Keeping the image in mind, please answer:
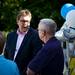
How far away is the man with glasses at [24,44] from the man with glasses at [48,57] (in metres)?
0.95

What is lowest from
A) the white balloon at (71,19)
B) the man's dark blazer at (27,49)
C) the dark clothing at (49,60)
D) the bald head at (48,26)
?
the man's dark blazer at (27,49)

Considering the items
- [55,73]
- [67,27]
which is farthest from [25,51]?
[55,73]

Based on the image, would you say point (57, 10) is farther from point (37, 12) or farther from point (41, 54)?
point (41, 54)

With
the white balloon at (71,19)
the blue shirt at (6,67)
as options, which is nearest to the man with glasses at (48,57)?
the blue shirt at (6,67)

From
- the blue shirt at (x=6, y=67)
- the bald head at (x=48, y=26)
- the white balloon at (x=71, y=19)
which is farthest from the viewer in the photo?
the white balloon at (x=71, y=19)

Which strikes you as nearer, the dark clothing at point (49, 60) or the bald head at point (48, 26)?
the dark clothing at point (49, 60)

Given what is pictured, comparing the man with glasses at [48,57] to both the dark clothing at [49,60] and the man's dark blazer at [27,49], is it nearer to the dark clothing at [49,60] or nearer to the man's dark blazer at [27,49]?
the dark clothing at [49,60]

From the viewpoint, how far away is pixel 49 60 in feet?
15.2

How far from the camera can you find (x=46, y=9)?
45.6 ft

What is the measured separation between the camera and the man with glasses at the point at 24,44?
5773mm

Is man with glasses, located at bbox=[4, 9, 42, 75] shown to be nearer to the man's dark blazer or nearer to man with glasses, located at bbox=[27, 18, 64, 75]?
the man's dark blazer

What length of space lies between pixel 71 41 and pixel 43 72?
121 centimetres

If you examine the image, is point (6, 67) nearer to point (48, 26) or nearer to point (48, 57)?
point (48, 57)

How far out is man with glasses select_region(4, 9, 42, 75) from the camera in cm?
577
